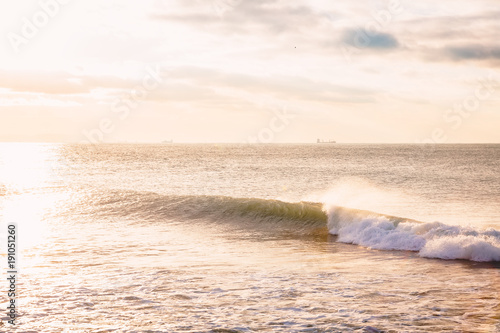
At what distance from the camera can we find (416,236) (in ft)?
57.2

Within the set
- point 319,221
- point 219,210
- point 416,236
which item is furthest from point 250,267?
point 219,210

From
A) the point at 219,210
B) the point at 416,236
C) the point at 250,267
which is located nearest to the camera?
the point at 250,267

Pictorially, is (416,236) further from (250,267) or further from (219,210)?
(219,210)

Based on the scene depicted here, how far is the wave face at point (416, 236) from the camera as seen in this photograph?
15086mm

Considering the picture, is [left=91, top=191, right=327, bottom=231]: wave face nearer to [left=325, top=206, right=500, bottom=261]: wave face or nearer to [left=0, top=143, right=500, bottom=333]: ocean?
[left=0, top=143, right=500, bottom=333]: ocean

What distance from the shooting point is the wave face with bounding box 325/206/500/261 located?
1509 centimetres

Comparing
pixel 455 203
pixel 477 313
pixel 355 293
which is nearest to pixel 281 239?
pixel 355 293

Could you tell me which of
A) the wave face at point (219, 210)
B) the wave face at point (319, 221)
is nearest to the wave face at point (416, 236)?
the wave face at point (319, 221)

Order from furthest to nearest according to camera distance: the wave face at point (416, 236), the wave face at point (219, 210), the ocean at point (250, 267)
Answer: the wave face at point (219, 210) → the wave face at point (416, 236) → the ocean at point (250, 267)

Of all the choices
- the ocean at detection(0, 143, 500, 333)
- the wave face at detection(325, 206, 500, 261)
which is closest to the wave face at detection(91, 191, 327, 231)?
the ocean at detection(0, 143, 500, 333)

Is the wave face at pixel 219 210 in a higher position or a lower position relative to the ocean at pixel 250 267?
higher

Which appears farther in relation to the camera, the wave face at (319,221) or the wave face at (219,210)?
the wave face at (219,210)

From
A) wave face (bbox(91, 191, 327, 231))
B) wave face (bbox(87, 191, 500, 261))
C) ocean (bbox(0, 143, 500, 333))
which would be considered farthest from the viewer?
wave face (bbox(91, 191, 327, 231))

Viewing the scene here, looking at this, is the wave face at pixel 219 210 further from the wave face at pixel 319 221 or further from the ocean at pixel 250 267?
the ocean at pixel 250 267
